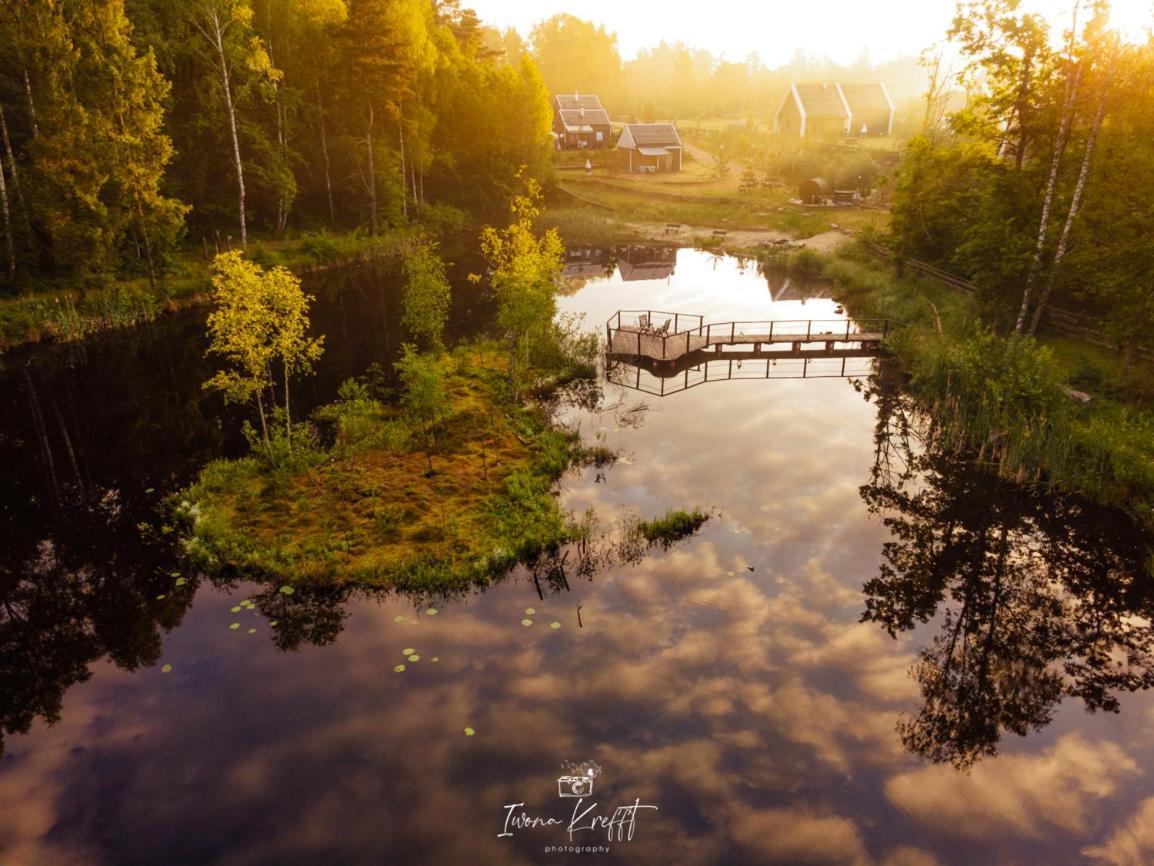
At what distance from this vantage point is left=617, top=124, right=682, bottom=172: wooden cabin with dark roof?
86500mm

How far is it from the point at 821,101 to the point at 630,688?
98.0 meters

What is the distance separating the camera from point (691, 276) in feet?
164

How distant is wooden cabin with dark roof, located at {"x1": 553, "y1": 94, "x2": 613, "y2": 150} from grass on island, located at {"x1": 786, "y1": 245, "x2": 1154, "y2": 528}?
267 feet

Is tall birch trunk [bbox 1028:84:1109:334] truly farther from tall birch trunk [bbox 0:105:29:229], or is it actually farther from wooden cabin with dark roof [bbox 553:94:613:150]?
wooden cabin with dark roof [bbox 553:94:613:150]

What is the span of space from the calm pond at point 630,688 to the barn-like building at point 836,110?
83083mm

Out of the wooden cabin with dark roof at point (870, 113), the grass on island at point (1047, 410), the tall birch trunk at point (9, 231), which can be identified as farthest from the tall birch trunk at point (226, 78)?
the wooden cabin with dark roof at point (870, 113)

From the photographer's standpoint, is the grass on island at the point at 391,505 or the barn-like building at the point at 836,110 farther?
A: the barn-like building at the point at 836,110

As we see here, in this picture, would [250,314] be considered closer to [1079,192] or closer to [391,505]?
[391,505]

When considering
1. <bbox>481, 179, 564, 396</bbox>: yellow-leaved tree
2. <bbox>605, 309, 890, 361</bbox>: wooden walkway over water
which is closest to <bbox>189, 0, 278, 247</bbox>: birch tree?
<bbox>481, 179, 564, 396</bbox>: yellow-leaved tree

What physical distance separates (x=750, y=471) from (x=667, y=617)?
793 centimetres

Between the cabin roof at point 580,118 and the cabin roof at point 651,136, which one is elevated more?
the cabin roof at point 580,118

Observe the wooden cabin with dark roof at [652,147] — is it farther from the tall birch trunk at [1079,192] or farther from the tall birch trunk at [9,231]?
the tall birch trunk at [9,231]

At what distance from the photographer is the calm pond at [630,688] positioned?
425 inches

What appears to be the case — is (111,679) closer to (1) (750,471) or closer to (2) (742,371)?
(1) (750,471)
